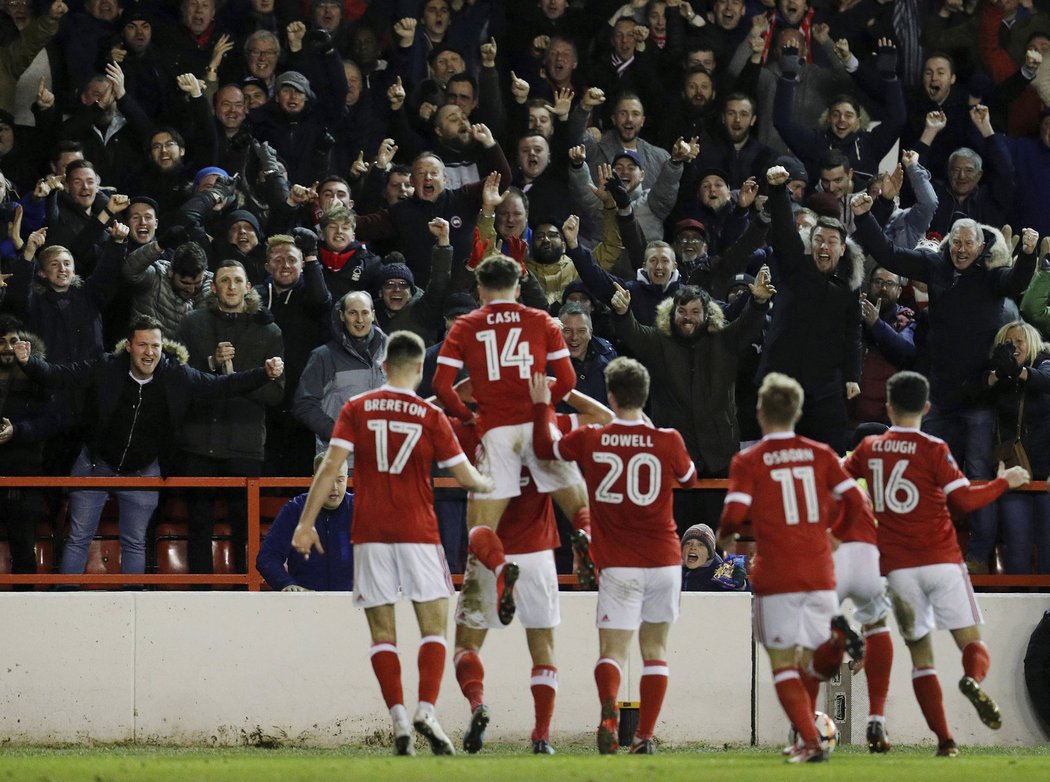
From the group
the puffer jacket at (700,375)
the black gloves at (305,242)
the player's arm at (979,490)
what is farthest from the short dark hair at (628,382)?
the black gloves at (305,242)

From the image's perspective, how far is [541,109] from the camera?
600 inches

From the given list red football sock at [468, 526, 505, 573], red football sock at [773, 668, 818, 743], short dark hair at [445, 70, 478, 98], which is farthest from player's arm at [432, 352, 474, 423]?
short dark hair at [445, 70, 478, 98]

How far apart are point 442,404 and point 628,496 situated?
112cm

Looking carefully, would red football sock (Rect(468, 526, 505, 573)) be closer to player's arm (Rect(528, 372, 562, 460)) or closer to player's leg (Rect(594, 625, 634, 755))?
player's arm (Rect(528, 372, 562, 460))

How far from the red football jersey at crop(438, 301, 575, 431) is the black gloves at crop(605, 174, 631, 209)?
15.2 feet

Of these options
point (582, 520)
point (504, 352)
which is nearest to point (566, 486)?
point (582, 520)

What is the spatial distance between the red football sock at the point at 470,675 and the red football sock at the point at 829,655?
1.81 m

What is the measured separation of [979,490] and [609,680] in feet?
6.93

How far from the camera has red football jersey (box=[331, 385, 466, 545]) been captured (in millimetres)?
9289

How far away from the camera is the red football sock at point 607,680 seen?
9.42 metres

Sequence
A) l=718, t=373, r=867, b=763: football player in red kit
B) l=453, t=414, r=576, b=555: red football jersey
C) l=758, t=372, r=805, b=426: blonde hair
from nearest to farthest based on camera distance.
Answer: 1. l=718, t=373, r=867, b=763: football player in red kit
2. l=758, t=372, r=805, b=426: blonde hair
3. l=453, t=414, r=576, b=555: red football jersey

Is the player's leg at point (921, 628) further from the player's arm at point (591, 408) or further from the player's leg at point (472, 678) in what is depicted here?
the player's leg at point (472, 678)

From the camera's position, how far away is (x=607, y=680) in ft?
30.9

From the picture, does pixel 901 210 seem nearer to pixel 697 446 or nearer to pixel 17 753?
pixel 697 446
